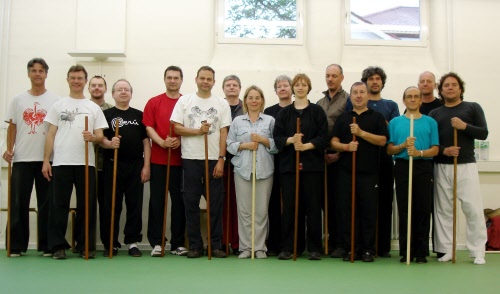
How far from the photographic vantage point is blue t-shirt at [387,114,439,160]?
4617 mm

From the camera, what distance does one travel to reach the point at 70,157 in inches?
180

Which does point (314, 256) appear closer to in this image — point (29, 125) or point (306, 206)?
point (306, 206)

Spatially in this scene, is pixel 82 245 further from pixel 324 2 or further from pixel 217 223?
pixel 324 2

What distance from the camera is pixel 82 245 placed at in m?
4.71

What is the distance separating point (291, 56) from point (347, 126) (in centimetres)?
185

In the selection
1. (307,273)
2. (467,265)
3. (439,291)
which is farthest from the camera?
(467,265)

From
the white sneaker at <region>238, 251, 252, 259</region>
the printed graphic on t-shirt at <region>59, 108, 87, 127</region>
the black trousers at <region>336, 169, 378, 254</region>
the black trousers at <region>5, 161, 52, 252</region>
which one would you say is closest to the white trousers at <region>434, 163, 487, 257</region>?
the black trousers at <region>336, 169, 378, 254</region>

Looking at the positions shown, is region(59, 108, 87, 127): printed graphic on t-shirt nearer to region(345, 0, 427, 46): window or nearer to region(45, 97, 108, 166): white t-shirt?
region(45, 97, 108, 166): white t-shirt

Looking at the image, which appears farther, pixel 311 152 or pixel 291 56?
pixel 291 56

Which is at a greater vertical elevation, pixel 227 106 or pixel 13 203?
pixel 227 106

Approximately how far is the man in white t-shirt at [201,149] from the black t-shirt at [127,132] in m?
0.40

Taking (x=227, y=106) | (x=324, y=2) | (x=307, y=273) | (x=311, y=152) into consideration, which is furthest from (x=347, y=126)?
(x=324, y=2)

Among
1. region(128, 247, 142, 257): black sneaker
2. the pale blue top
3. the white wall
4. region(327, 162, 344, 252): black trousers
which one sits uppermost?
the white wall

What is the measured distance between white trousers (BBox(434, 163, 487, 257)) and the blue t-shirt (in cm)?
31
